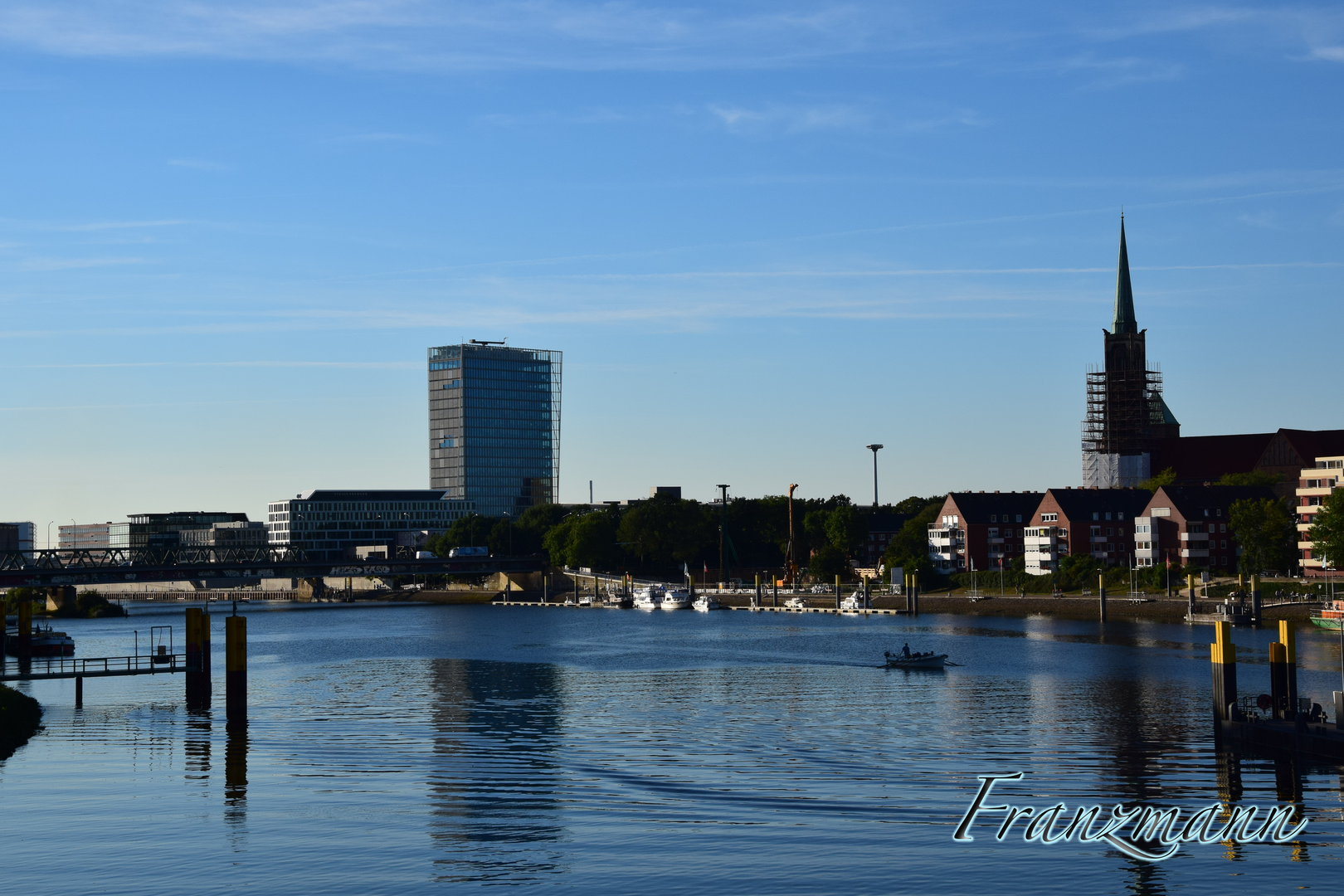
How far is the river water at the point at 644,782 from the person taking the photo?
123 feet

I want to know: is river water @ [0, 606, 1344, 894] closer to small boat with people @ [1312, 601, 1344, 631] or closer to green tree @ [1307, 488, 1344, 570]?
small boat with people @ [1312, 601, 1344, 631]

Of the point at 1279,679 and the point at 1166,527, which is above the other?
the point at 1166,527

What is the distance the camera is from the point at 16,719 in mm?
66438

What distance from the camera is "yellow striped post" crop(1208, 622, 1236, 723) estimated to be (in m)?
54.4

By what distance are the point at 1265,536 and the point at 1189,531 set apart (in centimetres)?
1970

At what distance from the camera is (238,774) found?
54125 mm

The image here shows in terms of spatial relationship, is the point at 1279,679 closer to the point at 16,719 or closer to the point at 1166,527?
the point at 16,719

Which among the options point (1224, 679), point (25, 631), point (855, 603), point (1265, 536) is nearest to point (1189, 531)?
point (1265, 536)

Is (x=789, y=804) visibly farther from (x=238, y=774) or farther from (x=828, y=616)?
(x=828, y=616)

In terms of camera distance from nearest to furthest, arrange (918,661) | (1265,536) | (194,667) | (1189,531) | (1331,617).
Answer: (194,667) → (918,661) → (1331,617) → (1265,536) → (1189,531)

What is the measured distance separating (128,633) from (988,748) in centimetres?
12777

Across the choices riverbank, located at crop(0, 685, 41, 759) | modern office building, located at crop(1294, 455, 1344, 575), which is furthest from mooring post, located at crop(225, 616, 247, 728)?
modern office building, located at crop(1294, 455, 1344, 575)

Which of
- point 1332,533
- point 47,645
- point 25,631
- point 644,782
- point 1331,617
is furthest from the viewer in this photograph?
point 1332,533

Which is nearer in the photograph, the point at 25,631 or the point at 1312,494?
the point at 25,631
